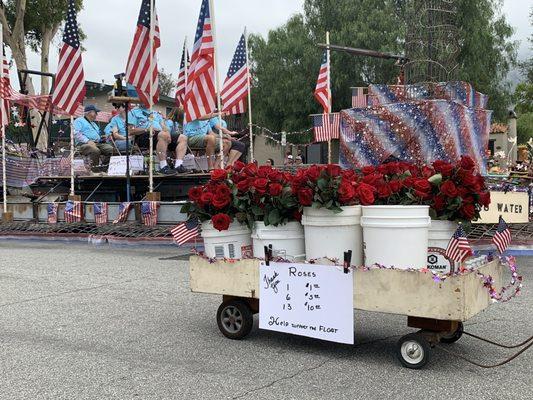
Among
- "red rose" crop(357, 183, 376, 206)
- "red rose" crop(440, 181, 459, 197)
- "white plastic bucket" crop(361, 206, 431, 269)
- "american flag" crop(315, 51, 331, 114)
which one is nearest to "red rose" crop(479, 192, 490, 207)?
"red rose" crop(440, 181, 459, 197)

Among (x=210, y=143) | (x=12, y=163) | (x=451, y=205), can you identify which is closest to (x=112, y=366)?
(x=451, y=205)

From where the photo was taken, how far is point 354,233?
445 centimetres

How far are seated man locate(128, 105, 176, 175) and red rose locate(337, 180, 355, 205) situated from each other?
30.5ft

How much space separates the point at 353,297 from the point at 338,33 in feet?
92.8

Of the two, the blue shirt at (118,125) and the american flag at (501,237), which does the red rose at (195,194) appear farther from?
the blue shirt at (118,125)

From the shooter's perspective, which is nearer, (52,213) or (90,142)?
(52,213)

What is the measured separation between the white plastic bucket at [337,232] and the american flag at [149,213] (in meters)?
8.42

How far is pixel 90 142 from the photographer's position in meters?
14.7

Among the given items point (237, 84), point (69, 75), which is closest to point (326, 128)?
point (237, 84)

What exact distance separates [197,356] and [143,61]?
8.82 m

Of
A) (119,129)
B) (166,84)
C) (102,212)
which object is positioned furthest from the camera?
(166,84)

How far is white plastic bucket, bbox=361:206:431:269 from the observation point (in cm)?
413

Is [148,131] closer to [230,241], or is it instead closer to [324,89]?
[324,89]

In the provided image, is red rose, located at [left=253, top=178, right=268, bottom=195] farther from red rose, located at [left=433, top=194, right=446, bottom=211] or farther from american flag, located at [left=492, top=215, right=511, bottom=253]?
american flag, located at [left=492, top=215, right=511, bottom=253]
